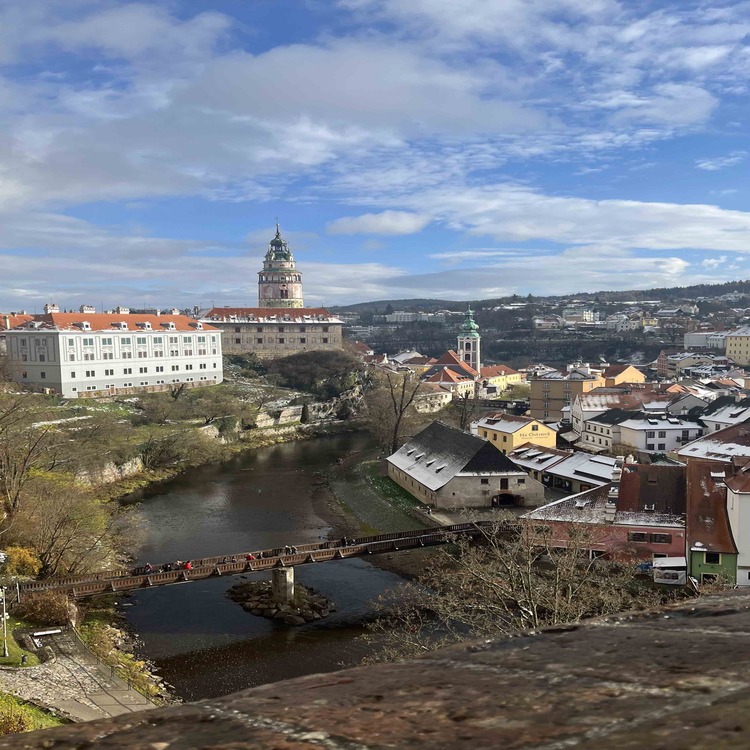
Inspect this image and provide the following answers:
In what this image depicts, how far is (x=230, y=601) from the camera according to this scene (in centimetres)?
1617

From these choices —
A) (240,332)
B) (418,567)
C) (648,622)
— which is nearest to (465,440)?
(418,567)

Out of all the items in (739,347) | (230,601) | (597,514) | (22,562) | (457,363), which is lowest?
(230,601)

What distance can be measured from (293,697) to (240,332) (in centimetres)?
6018

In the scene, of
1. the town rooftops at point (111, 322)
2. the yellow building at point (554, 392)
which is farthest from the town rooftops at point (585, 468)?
the town rooftops at point (111, 322)

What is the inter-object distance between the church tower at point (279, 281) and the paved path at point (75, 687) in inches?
2546

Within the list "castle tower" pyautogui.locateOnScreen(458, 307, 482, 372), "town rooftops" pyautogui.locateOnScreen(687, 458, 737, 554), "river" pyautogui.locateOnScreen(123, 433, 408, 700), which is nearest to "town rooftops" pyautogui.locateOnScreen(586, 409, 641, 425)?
"town rooftops" pyautogui.locateOnScreen(687, 458, 737, 554)

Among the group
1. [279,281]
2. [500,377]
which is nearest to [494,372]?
[500,377]

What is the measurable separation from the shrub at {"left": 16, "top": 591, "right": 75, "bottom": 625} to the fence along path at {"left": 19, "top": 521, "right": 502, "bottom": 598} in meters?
0.22

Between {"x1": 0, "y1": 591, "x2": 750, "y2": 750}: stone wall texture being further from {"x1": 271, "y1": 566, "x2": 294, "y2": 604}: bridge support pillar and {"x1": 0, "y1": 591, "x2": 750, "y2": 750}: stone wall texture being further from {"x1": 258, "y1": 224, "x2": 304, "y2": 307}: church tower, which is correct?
{"x1": 258, "y1": 224, "x2": 304, "y2": 307}: church tower

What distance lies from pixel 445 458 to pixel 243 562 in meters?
11.2

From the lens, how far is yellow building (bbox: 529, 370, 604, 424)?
1721 inches

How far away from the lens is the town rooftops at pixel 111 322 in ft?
133

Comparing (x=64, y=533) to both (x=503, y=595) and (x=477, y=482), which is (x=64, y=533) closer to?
(x=503, y=595)

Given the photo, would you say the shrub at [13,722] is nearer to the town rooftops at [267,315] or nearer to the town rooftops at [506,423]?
the town rooftops at [506,423]
